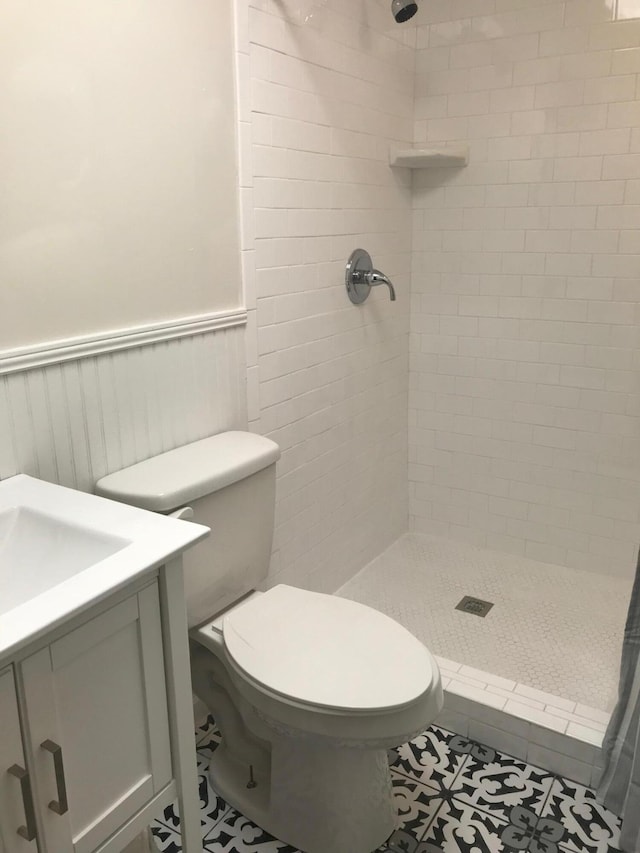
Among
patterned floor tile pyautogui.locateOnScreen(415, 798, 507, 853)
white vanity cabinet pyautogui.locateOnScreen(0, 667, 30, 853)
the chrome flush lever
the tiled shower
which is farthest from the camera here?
the chrome flush lever

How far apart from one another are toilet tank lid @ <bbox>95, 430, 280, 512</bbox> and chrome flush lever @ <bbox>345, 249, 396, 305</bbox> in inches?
30.7

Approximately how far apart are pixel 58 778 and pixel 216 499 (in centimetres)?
69

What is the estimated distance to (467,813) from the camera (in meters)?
1.70

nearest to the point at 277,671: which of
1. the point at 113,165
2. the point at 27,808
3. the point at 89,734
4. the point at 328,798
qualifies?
the point at 328,798

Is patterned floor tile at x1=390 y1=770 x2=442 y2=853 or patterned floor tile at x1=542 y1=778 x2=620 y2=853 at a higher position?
patterned floor tile at x1=542 y1=778 x2=620 y2=853

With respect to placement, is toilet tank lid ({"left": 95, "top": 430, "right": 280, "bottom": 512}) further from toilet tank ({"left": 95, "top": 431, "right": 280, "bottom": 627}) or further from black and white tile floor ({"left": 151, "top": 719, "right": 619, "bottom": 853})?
black and white tile floor ({"left": 151, "top": 719, "right": 619, "bottom": 853})

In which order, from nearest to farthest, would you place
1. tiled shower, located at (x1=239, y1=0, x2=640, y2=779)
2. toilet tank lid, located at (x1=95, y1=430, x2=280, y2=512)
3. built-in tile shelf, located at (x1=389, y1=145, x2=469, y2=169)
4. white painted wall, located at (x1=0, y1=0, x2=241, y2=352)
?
white painted wall, located at (x1=0, y1=0, x2=241, y2=352) → toilet tank lid, located at (x1=95, y1=430, x2=280, y2=512) → tiled shower, located at (x1=239, y1=0, x2=640, y2=779) → built-in tile shelf, located at (x1=389, y1=145, x2=469, y2=169)

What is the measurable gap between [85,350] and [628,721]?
147cm

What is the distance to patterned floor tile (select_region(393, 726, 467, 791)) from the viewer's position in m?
1.81

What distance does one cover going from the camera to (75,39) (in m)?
1.39

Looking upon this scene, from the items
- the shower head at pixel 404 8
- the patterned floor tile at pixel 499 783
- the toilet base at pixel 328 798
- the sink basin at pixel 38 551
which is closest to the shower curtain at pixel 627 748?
the patterned floor tile at pixel 499 783

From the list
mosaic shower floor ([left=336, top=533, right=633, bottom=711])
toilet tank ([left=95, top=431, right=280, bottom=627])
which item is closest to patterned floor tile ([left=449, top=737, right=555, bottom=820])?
mosaic shower floor ([left=336, top=533, right=633, bottom=711])

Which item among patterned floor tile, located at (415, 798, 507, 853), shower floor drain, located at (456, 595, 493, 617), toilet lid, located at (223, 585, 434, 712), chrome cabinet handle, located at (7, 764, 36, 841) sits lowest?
patterned floor tile, located at (415, 798, 507, 853)

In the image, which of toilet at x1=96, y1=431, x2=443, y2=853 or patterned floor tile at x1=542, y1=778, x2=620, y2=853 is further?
patterned floor tile at x1=542, y1=778, x2=620, y2=853
